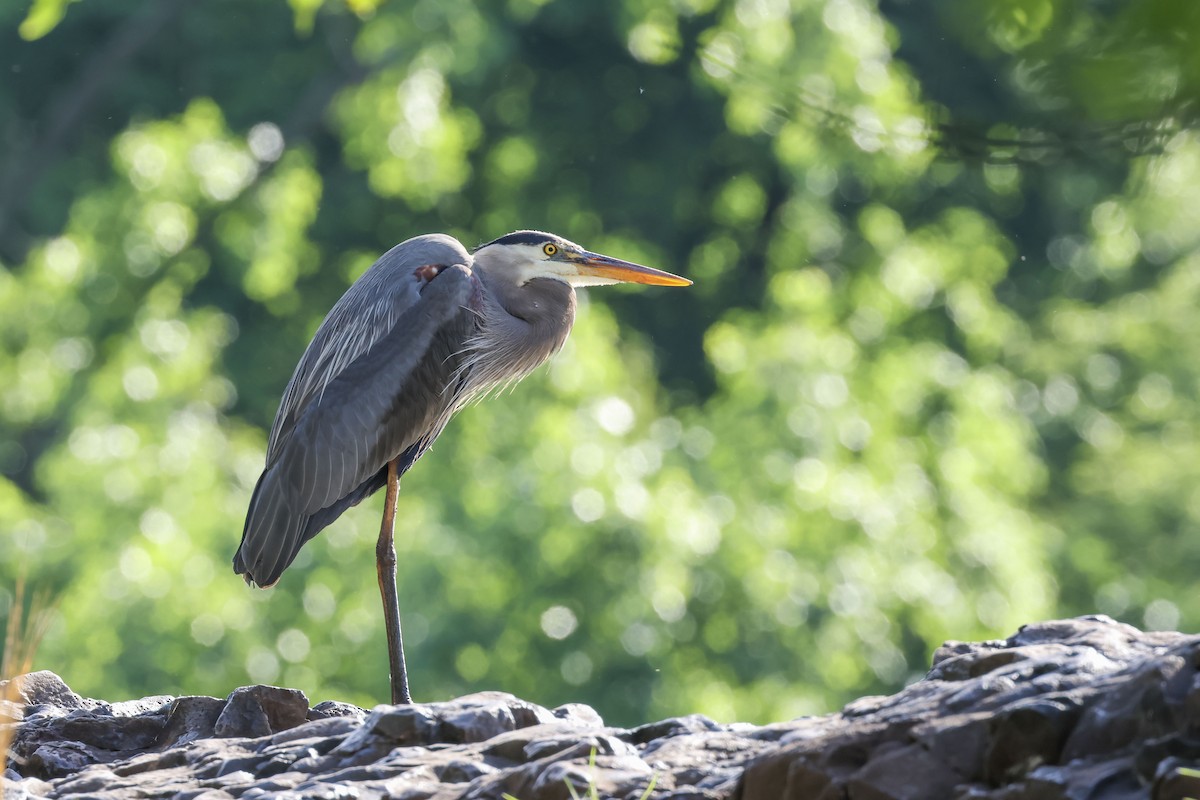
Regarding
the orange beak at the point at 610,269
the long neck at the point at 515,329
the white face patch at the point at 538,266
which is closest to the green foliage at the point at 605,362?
the orange beak at the point at 610,269

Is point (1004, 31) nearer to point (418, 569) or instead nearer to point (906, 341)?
point (418, 569)

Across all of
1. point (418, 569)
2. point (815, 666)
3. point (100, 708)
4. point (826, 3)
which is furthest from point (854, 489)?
point (100, 708)

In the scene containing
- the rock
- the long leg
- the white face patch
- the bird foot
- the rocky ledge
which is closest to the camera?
the rocky ledge

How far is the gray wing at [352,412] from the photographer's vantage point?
15.2 ft

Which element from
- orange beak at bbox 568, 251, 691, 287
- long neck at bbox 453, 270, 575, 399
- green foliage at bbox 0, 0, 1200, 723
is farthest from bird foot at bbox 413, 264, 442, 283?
green foliage at bbox 0, 0, 1200, 723

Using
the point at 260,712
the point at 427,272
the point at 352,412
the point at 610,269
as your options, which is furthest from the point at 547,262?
the point at 260,712

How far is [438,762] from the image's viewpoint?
9.62ft

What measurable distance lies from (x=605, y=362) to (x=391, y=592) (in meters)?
5.25

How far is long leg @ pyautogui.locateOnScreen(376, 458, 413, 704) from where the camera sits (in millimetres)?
4297

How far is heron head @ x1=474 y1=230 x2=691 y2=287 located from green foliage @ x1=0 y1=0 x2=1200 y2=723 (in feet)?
4.01

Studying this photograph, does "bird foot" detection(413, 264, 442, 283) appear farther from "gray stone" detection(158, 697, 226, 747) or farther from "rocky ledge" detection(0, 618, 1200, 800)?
"gray stone" detection(158, 697, 226, 747)

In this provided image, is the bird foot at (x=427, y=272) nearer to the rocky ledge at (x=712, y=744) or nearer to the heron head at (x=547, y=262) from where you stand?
the heron head at (x=547, y=262)

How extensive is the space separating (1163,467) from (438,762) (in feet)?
38.4

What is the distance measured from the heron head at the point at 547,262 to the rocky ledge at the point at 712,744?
5.44ft
